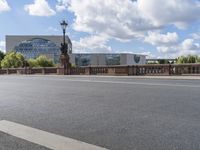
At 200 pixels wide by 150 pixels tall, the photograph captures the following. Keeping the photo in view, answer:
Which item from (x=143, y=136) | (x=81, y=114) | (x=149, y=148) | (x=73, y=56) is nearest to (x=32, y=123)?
(x=81, y=114)

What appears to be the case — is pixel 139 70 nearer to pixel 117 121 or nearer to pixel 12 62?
pixel 117 121

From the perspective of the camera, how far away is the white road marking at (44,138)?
612 cm

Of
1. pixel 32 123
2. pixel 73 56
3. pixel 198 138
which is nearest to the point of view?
pixel 198 138

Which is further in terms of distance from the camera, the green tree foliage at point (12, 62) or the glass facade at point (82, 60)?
the glass facade at point (82, 60)

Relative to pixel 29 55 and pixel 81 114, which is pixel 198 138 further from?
pixel 29 55

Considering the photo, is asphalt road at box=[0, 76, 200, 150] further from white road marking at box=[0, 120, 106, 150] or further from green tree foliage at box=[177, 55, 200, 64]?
green tree foliage at box=[177, 55, 200, 64]

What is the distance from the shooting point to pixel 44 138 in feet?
22.2

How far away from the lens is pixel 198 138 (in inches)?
253

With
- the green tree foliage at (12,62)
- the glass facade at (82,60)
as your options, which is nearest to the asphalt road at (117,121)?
the green tree foliage at (12,62)

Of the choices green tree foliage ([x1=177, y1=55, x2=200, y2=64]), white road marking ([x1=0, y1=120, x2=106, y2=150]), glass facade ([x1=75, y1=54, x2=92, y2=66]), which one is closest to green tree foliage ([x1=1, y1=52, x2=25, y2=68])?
green tree foliage ([x1=177, y1=55, x2=200, y2=64])

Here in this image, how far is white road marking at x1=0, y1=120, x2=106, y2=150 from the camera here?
612 centimetres

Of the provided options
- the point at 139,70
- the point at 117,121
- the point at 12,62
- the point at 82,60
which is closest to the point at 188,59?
the point at 12,62

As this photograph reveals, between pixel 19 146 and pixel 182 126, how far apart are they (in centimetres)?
333

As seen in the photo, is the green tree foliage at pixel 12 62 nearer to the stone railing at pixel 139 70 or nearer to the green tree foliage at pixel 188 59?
the green tree foliage at pixel 188 59
